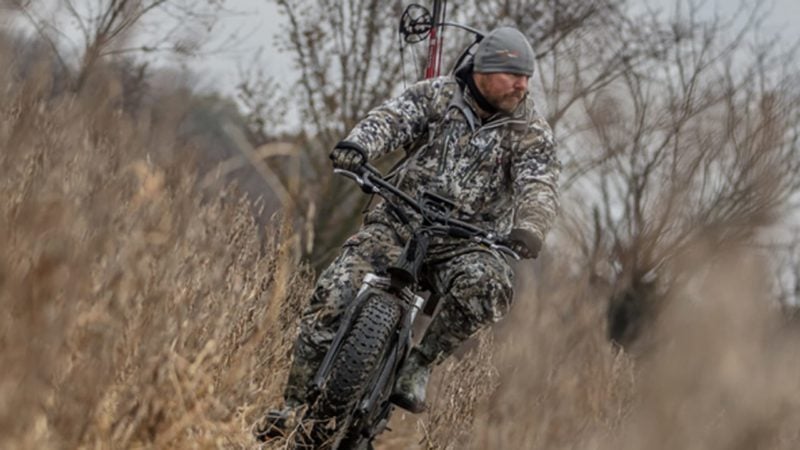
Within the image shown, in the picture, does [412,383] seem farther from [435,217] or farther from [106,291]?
[106,291]

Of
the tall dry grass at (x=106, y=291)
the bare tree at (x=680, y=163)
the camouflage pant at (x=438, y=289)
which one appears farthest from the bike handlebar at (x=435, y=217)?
the bare tree at (x=680, y=163)

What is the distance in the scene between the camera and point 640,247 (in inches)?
755

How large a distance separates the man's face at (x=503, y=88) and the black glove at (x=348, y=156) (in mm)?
767

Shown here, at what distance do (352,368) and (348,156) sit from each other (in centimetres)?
81

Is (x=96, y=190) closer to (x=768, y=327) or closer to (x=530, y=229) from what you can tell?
(x=530, y=229)

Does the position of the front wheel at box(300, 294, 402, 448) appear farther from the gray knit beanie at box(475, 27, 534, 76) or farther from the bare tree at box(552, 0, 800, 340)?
the bare tree at box(552, 0, 800, 340)

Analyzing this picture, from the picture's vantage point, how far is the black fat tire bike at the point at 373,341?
4543mm

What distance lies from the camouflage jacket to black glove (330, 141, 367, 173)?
1.17 ft

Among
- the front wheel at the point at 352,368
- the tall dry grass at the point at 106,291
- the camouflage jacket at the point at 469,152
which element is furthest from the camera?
the camouflage jacket at the point at 469,152

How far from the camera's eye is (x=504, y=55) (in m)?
5.08

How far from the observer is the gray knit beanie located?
16.7 ft

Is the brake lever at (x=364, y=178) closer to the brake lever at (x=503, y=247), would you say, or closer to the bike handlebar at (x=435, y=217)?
the bike handlebar at (x=435, y=217)

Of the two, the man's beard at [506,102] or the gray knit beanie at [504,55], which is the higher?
the gray knit beanie at [504,55]

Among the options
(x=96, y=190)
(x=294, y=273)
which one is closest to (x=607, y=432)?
(x=294, y=273)
